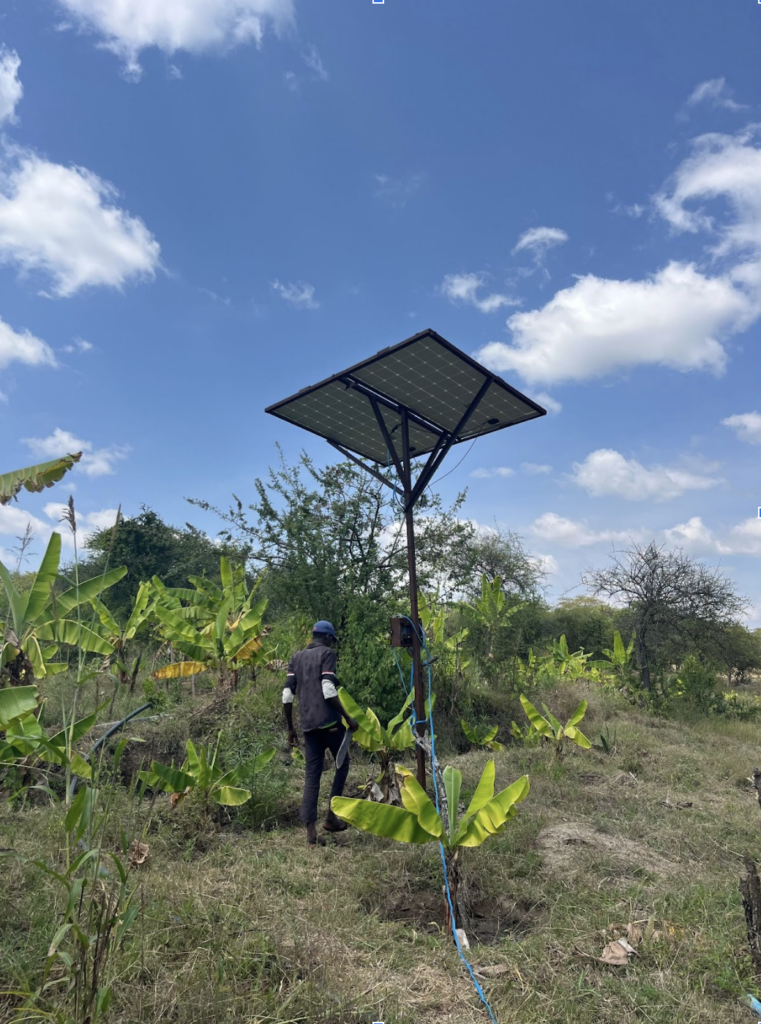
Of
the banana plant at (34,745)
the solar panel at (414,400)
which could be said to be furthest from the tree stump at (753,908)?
the solar panel at (414,400)

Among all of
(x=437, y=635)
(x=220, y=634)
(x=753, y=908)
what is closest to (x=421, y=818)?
(x=753, y=908)

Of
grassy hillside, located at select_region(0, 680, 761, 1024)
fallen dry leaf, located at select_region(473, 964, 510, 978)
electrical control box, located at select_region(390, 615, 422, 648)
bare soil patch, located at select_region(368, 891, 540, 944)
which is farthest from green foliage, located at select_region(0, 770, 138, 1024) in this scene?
electrical control box, located at select_region(390, 615, 422, 648)

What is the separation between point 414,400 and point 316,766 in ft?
10.8

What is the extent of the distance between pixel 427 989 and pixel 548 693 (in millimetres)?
9111

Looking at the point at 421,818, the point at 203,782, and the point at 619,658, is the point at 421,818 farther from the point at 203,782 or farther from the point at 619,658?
the point at 619,658

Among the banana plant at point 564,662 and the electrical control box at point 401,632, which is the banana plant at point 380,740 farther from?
the banana plant at point 564,662

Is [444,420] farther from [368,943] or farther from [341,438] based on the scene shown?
[368,943]

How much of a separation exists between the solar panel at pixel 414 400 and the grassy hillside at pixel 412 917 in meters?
3.41

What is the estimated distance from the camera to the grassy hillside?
2.69m

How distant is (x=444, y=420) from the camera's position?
19.7 ft

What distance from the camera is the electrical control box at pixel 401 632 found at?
510 centimetres

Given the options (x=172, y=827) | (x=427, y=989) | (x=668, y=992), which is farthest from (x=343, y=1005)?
(x=172, y=827)

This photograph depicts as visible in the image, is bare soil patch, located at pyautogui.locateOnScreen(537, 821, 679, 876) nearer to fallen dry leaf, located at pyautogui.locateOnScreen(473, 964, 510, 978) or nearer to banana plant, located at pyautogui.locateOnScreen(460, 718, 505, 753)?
fallen dry leaf, located at pyautogui.locateOnScreen(473, 964, 510, 978)

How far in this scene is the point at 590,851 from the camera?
4.64 meters
